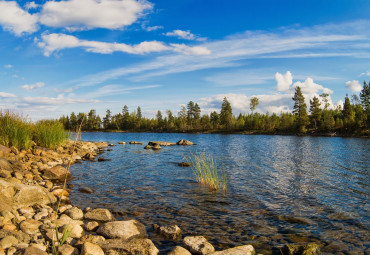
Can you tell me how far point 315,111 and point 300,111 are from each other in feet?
18.3

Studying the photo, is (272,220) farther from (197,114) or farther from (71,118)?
(71,118)

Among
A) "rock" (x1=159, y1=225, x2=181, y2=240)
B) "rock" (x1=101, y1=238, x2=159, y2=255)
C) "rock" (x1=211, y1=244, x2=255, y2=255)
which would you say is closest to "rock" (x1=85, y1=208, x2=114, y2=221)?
"rock" (x1=101, y1=238, x2=159, y2=255)

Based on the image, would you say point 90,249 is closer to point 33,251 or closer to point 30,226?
point 33,251

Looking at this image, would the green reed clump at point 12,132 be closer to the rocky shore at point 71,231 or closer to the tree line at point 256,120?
the rocky shore at point 71,231

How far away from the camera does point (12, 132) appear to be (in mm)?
19453

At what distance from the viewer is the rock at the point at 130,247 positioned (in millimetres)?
6637

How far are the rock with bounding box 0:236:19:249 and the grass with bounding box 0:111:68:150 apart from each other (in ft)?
52.4

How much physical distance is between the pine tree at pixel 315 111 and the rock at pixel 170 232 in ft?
344

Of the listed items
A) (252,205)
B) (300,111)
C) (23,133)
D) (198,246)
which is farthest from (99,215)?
(300,111)

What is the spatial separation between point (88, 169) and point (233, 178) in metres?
12.1

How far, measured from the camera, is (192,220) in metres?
9.61

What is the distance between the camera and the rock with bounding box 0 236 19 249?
19.9 feet

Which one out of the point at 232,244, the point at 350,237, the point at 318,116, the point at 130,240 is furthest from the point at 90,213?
the point at 318,116

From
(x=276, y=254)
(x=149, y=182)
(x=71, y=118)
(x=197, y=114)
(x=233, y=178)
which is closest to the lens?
(x=276, y=254)
